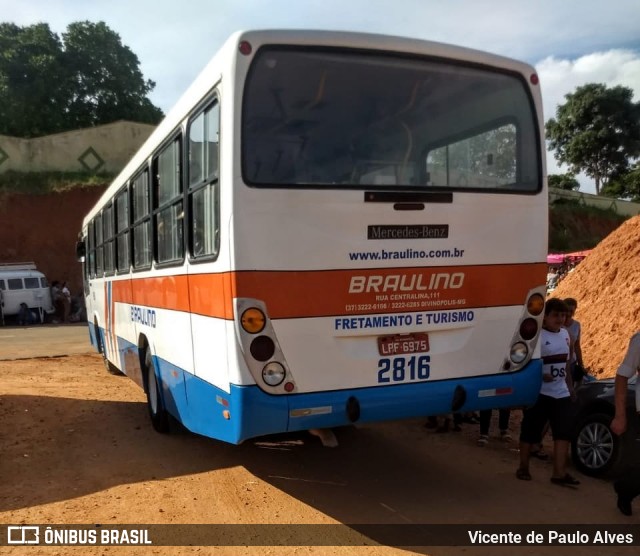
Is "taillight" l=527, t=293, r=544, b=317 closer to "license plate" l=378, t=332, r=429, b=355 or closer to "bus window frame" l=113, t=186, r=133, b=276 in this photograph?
"license plate" l=378, t=332, r=429, b=355

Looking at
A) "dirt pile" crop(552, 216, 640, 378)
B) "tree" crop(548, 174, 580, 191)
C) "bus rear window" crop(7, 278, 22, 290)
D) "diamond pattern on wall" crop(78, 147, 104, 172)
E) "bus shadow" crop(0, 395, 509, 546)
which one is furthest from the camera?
"tree" crop(548, 174, 580, 191)

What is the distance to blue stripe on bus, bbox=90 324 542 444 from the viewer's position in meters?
4.32

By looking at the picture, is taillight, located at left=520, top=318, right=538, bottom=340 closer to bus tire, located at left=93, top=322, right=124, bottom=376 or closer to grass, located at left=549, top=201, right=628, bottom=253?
bus tire, located at left=93, top=322, right=124, bottom=376

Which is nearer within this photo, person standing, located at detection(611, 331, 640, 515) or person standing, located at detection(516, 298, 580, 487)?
person standing, located at detection(611, 331, 640, 515)

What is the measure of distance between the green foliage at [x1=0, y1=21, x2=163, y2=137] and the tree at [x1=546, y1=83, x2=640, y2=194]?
1191 inches

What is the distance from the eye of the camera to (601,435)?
5.84 m

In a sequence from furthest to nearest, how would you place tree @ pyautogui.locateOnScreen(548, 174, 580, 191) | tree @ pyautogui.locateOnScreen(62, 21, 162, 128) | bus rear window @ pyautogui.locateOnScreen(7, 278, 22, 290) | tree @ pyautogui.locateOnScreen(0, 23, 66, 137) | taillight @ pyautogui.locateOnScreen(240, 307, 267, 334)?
tree @ pyautogui.locateOnScreen(548, 174, 580, 191) < tree @ pyautogui.locateOnScreen(62, 21, 162, 128) < tree @ pyautogui.locateOnScreen(0, 23, 66, 137) < bus rear window @ pyautogui.locateOnScreen(7, 278, 22, 290) < taillight @ pyautogui.locateOnScreen(240, 307, 267, 334)

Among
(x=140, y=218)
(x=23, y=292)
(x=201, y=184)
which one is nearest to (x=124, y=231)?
(x=140, y=218)

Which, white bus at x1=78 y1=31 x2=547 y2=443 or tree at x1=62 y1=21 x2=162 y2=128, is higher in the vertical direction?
tree at x1=62 y1=21 x2=162 y2=128

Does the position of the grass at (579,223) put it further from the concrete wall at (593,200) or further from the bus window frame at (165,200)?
the bus window frame at (165,200)

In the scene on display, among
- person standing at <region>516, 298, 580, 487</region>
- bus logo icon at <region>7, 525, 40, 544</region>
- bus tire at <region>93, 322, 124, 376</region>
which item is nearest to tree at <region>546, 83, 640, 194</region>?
bus tire at <region>93, 322, 124, 376</region>

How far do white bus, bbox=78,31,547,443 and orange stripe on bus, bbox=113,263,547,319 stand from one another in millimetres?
12

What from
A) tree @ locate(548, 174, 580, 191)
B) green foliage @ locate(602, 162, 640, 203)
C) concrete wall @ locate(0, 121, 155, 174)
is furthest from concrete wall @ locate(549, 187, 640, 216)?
concrete wall @ locate(0, 121, 155, 174)

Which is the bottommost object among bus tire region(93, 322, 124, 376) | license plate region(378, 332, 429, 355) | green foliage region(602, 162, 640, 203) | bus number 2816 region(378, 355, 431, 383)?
bus tire region(93, 322, 124, 376)
